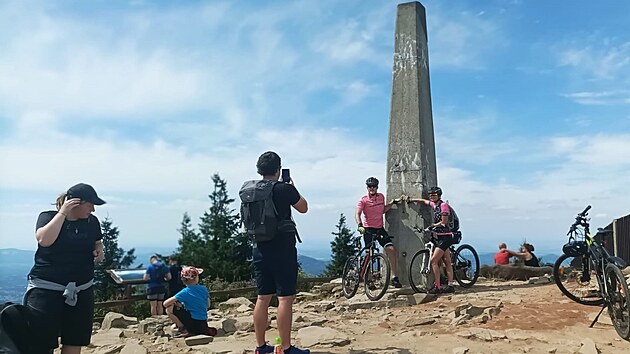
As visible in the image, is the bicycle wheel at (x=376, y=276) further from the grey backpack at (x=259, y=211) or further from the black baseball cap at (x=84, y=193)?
the black baseball cap at (x=84, y=193)

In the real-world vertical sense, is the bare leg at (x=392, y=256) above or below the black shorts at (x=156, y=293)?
above

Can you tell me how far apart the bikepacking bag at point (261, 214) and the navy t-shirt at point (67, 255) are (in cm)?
115

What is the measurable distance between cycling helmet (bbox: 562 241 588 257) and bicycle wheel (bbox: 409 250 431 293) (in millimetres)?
2682

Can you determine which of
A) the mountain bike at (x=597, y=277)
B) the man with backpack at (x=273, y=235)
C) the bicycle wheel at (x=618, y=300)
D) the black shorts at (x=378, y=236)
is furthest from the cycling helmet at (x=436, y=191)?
the man with backpack at (x=273, y=235)

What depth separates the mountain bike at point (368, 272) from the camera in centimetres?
850

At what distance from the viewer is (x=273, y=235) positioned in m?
4.61

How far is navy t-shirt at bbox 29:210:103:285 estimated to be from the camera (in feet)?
13.1

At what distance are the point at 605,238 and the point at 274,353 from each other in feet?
12.3

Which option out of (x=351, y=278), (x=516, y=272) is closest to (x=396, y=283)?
(x=351, y=278)

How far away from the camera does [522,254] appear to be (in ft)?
39.9

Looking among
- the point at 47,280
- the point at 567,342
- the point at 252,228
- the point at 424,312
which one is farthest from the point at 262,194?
the point at 424,312

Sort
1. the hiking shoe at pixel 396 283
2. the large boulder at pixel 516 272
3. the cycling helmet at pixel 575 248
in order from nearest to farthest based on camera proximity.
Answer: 1. the cycling helmet at pixel 575 248
2. the hiking shoe at pixel 396 283
3. the large boulder at pixel 516 272

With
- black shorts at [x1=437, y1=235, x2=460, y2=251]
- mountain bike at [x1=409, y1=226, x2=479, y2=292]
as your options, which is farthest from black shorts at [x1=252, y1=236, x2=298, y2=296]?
black shorts at [x1=437, y1=235, x2=460, y2=251]

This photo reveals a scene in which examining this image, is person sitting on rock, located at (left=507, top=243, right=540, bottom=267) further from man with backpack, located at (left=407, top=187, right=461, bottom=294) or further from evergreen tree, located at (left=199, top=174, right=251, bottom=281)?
evergreen tree, located at (left=199, top=174, right=251, bottom=281)
